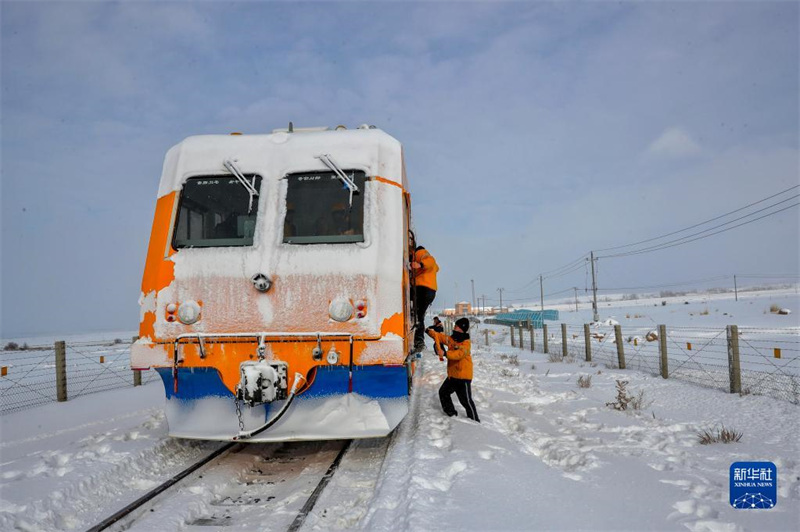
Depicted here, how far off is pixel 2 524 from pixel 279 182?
142 inches

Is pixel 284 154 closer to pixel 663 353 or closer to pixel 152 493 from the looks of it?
pixel 152 493

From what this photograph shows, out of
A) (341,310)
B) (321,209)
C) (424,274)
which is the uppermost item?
(321,209)

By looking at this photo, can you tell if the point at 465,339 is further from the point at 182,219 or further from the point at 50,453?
the point at 50,453

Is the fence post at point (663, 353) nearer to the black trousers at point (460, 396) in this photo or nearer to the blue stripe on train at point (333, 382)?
the black trousers at point (460, 396)

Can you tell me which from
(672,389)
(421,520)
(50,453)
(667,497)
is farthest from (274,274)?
(672,389)

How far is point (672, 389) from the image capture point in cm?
880

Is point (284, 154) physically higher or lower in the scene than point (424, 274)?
higher

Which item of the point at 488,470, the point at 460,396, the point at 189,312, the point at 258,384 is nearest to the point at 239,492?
the point at 258,384

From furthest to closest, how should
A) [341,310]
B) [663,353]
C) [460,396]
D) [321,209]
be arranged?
[663,353] → [460,396] → [321,209] → [341,310]

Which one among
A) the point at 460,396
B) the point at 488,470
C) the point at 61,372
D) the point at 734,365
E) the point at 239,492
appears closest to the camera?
the point at 488,470

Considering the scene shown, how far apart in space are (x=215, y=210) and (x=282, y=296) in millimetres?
1350

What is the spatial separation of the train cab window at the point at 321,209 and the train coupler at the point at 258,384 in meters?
1.32

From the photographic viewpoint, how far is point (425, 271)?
259 inches

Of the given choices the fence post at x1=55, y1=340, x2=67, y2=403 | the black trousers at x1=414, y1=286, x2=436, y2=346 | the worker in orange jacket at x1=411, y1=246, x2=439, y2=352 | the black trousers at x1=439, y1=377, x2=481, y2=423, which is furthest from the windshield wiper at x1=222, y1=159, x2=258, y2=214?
the fence post at x1=55, y1=340, x2=67, y2=403
